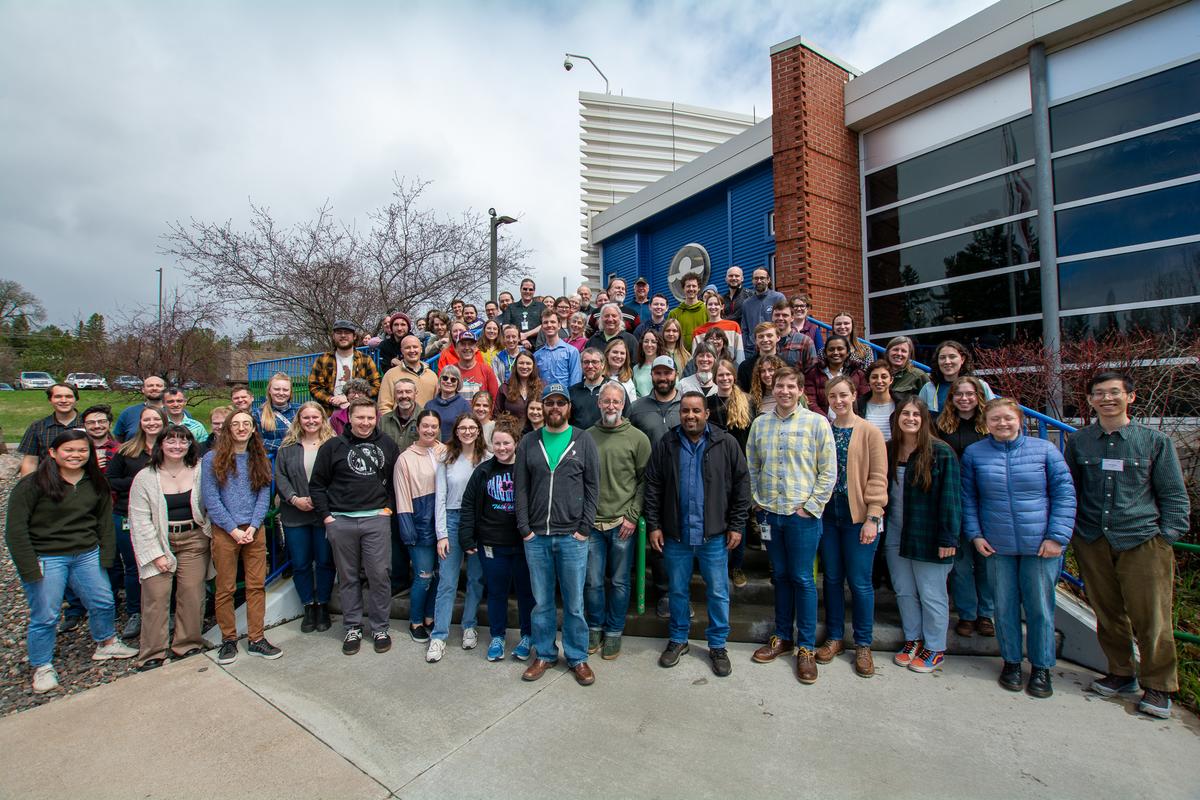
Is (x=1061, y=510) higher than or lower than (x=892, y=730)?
higher

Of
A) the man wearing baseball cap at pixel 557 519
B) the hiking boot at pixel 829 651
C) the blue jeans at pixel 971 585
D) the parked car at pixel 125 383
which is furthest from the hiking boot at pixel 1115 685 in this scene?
the parked car at pixel 125 383

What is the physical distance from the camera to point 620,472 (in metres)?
4.18

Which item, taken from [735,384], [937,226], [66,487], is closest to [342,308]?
[66,487]

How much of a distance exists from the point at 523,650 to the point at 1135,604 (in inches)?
158

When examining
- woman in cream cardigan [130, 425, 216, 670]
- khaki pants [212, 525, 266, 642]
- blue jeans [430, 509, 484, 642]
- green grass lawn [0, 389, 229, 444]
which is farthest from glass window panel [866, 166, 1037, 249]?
green grass lawn [0, 389, 229, 444]

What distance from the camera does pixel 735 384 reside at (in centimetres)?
471

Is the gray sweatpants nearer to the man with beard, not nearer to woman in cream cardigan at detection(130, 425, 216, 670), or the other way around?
the man with beard

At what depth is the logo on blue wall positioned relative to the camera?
39.1 feet

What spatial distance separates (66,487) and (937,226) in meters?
10.7

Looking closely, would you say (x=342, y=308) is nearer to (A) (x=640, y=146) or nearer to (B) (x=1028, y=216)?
(A) (x=640, y=146)

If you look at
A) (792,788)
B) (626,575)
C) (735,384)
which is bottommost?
(792,788)

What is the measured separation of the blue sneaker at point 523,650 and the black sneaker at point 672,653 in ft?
3.19

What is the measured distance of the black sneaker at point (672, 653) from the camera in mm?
3992

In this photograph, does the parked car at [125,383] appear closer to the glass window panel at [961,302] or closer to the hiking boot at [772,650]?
the hiking boot at [772,650]
